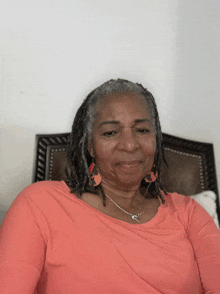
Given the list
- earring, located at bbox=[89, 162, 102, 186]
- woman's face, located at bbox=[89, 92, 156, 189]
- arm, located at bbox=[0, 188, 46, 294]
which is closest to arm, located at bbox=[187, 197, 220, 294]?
woman's face, located at bbox=[89, 92, 156, 189]

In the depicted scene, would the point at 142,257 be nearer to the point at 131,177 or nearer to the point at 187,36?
the point at 131,177

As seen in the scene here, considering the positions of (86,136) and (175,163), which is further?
(175,163)

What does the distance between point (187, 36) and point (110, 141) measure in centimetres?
114

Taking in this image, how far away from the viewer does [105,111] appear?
92 centimetres

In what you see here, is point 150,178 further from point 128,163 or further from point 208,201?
point 208,201

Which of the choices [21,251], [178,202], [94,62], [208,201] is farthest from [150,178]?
[94,62]

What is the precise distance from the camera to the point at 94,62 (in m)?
1.51

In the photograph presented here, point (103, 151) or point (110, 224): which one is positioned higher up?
point (103, 151)

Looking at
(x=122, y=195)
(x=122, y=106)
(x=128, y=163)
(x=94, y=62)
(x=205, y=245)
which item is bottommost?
(x=205, y=245)

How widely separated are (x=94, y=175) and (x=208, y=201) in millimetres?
A: 598

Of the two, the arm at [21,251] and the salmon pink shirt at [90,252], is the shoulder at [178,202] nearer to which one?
the salmon pink shirt at [90,252]

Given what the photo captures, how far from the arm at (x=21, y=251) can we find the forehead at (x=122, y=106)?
41 centimetres

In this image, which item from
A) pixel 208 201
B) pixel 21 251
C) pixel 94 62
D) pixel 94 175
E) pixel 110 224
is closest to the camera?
pixel 21 251

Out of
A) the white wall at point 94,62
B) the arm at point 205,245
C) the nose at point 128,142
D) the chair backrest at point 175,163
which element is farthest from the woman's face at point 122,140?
the white wall at point 94,62
